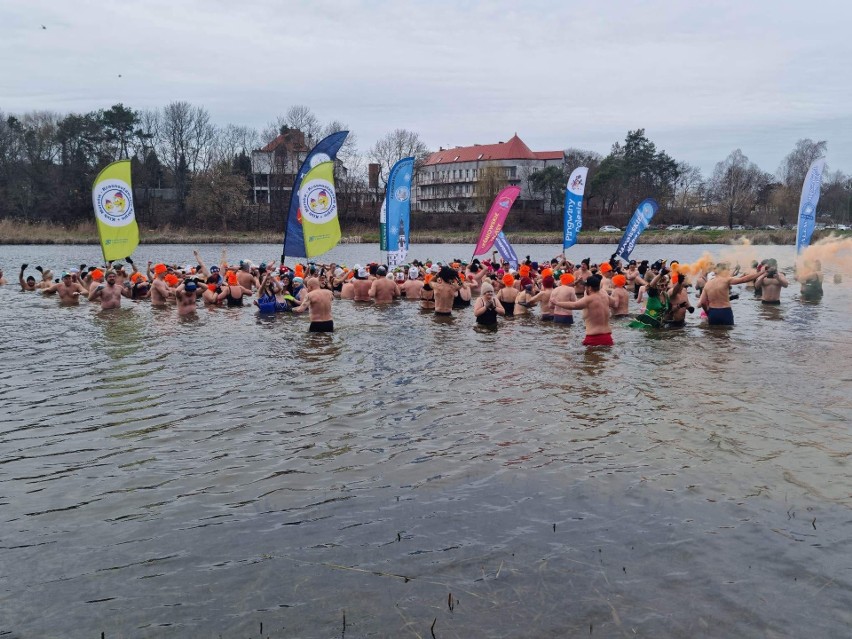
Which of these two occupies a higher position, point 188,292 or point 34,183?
point 34,183

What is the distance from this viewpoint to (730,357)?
11203 millimetres

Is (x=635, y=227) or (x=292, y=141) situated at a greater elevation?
(x=292, y=141)

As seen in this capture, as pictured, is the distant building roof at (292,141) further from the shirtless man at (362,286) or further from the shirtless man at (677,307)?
the shirtless man at (677,307)

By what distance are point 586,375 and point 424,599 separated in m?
6.15

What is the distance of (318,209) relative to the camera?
15.2 metres

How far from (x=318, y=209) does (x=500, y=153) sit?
84986 mm

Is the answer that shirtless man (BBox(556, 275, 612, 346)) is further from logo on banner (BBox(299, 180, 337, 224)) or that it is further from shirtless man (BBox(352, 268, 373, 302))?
shirtless man (BBox(352, 268, 373, 302))

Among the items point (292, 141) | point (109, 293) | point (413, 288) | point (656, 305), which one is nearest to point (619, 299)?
point (656, 305)

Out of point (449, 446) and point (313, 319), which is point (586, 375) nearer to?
point (449, 446)

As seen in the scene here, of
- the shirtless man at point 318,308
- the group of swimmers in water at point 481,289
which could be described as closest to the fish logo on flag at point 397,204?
the group of swimmers in water at point 481,289

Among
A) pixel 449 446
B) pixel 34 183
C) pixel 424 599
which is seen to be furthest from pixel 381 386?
pixel 34 183

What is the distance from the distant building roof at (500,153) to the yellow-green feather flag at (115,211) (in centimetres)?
7937

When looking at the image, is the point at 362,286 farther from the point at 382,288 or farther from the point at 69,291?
the point at 69,291

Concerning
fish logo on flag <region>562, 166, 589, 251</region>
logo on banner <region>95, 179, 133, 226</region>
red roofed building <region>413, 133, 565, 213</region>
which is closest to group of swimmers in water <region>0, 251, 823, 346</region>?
fish logo on flag <region>562, 166, 589, 251</region>
